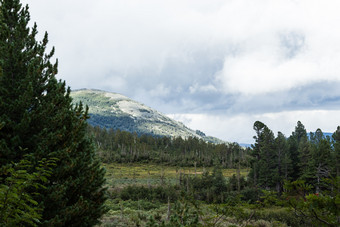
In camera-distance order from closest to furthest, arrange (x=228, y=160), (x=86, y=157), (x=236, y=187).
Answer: (x=86, y=157)
(x=236, y=187)
(x=228, y=160)

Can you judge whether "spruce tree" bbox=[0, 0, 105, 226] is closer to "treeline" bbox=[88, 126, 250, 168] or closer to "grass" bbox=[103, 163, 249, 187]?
"grass" bbox=[103, 163, 249, 187]

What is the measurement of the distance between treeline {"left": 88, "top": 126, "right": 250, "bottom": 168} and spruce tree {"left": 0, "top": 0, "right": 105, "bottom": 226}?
83.9m

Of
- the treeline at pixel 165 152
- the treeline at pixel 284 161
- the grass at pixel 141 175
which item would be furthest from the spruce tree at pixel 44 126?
the treeline at pixel 165 152

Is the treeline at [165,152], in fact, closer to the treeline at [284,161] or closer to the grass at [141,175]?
the grass at [141,175]

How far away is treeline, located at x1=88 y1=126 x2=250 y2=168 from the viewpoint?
100 meters

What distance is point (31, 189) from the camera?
7.46m

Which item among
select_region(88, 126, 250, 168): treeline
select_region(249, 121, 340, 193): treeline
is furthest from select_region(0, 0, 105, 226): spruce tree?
select_region(88, 126, 250, 168): treeline

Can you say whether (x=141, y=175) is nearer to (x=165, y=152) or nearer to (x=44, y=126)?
(x=165, y=152)

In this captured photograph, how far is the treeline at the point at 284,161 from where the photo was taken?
133 ft

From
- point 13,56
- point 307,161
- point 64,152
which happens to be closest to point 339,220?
point 64,152

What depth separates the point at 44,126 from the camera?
28.1ft

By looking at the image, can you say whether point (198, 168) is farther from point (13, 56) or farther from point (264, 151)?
point (13, 56)

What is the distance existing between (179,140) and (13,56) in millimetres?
123720

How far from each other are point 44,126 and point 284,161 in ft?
151
